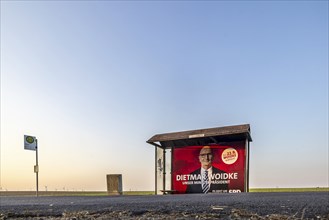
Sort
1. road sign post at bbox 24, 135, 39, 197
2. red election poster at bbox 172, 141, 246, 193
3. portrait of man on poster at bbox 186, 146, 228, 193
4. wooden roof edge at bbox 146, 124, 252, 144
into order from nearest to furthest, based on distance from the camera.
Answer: wooden roof edge at bbox 146, 124, 252, 144 → red election poster at bbox 172, 141, 246, 193 → portrait of man on poster at bbox 186, 146, 228, 193 → road sign post at bbox 24, 135, 39, 197

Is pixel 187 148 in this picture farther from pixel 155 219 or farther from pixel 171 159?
pixel 155 219

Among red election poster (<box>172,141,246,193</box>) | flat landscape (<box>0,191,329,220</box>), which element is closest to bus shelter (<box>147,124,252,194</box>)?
red election poster (<box>172,141,246,193</box>)

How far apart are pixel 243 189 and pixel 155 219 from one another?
17832 mm

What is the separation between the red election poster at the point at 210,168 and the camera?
2097 centimetres

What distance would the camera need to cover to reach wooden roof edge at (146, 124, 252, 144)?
2025 centimetres

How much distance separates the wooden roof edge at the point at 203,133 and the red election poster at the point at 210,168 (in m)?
0.95

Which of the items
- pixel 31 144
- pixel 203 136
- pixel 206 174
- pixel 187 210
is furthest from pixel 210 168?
pixel 187 210

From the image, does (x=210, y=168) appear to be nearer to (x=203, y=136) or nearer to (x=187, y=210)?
(x=203, y=136)

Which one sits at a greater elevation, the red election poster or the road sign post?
the road sign post

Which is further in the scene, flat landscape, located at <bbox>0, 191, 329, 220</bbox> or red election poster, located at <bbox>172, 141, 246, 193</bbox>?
red election poster, located at <bbox>172, 141, 246, 193</bbox>

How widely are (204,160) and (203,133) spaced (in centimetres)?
177

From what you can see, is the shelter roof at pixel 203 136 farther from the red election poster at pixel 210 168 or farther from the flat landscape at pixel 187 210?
the flat landscape at pixel 187 210

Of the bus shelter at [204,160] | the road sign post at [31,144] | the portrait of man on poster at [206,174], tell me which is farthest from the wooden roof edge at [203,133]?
the road sign post at [31,144]

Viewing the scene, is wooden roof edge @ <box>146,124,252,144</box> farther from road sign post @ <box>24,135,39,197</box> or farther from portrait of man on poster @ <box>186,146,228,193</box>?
road sign post @ <box>24,135,39,197</box>
